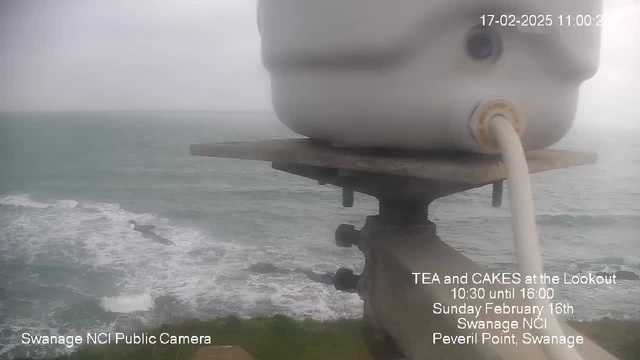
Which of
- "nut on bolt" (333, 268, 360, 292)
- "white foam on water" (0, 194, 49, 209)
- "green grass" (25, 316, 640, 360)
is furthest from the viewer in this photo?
"white foam on water" (0, 194, 49, 209)

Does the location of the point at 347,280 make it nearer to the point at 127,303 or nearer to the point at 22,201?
the point at 127,303

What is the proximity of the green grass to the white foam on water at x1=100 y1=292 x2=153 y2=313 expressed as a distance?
1.27m

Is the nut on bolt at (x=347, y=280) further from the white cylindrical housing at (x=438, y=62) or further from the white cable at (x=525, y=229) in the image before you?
the white cable at (x=525, y=229)

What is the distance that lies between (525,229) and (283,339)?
6153 mm

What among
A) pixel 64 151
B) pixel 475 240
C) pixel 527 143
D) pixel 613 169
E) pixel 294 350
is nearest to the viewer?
pixel 527 143

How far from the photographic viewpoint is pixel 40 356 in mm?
6332

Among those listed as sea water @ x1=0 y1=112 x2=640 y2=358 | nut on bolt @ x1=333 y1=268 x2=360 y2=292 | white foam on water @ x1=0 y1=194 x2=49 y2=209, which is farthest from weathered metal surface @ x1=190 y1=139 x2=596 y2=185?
white foam on water @ x1=0 y1=194 x2=49 y2=209

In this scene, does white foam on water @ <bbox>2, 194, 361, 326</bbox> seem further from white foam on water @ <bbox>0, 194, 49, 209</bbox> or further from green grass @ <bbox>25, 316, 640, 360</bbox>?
green grass @ <bbox>25, 316, 640, 360</bbox>

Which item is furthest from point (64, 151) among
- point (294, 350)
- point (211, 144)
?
point (211, 144)

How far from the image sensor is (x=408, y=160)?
1270mm

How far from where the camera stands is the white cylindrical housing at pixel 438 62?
1195 mm

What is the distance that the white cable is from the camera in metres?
0.85

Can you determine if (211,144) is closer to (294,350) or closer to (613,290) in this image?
(294,350)

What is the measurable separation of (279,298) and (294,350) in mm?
1858
